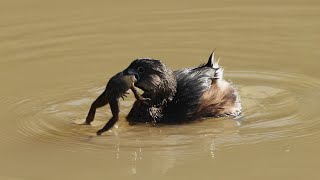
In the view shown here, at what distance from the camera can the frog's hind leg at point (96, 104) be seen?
7617mm

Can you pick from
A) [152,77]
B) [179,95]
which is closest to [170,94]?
[179,95]

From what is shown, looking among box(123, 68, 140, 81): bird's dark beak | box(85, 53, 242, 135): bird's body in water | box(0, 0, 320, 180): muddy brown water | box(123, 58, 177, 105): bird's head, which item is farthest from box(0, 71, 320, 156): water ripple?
box(123, 68, 140, 81): bird's dark beak

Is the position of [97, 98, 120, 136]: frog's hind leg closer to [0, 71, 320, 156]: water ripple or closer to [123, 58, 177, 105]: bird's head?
[0, 71, 320, 156]: water ripple

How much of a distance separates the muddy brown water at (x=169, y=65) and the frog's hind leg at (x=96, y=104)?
0.35 ft

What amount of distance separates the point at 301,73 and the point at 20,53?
370 centimetres

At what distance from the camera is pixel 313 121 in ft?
25.2

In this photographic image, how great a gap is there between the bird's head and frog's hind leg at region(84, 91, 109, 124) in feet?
0.97

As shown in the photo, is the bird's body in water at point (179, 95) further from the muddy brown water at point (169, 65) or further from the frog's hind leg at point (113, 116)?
the frog's hind leg at point (113, 116)

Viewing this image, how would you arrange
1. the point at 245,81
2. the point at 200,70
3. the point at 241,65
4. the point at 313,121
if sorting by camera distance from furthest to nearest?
the point at 241,65 → the point at 245,81 → the point at 200,70 → the point at 313,121

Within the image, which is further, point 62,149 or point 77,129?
point 77,129

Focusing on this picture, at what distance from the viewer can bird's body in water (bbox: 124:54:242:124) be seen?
7.75 meters

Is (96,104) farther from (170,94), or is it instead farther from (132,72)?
(170,94)

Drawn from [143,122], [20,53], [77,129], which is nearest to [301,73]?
[143,122]

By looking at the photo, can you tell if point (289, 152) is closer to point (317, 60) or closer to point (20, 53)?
point (317, 60)
